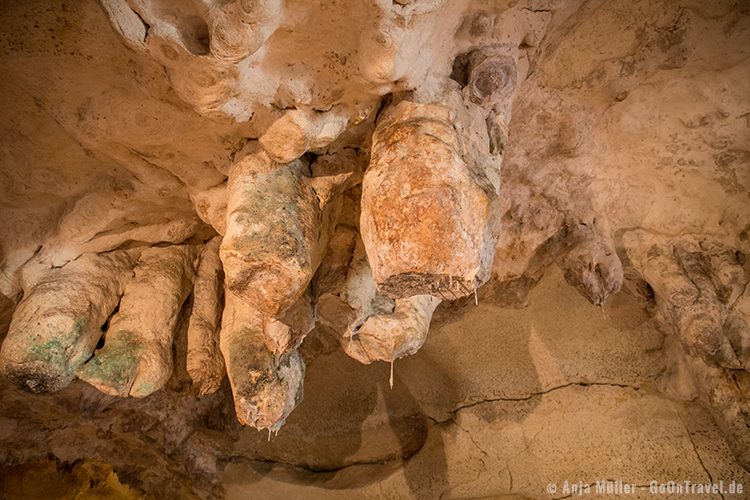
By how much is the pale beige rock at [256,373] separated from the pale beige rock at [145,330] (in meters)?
0.24

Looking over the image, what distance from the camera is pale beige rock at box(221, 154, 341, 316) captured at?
143cm

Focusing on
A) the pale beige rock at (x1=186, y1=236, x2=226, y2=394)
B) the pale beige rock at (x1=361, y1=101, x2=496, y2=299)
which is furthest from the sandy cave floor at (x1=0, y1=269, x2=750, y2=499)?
the pale beige rock at (x1=361, y1=101, x2=496, y2=299)

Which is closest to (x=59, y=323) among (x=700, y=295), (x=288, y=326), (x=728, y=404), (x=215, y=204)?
(x=215, y=204)

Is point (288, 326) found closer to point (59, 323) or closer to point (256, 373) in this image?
point (256, 373)

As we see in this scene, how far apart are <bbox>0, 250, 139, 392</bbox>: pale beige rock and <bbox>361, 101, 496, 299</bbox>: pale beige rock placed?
1.07 metres

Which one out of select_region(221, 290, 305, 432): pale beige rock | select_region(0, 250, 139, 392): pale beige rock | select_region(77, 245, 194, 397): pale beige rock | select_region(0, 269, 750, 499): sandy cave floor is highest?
select_region(0, 250, 139, 392): pale beige rock

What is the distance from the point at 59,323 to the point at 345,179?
1044 mm

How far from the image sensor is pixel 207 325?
2084 millimetres

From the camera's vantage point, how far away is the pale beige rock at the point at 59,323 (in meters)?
1.65

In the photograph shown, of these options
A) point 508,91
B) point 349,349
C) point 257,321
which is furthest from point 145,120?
point 508,91

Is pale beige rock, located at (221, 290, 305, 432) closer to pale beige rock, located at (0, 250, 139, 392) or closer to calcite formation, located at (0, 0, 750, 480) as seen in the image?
calcite formation, located at (0, 0, 750, 480)

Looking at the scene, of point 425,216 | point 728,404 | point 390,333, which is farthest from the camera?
point 728,404

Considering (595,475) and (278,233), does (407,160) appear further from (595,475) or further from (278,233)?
(595,475)

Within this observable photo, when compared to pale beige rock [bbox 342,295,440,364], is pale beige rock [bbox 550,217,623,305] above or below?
below
